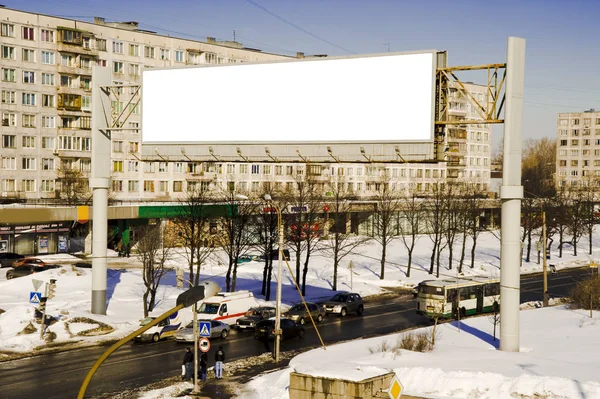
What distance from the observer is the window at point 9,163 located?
249 ft

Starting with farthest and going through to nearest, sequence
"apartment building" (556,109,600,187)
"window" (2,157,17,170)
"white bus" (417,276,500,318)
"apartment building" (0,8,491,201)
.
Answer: "apartment building" (556,109,600,187) < "apartment building" (0,8,491,201) < "window" (2,157,17,170) < "white bus" (417,276,500,318)

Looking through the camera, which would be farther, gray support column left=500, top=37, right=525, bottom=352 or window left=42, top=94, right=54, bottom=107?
window left=42, top=94, right=54, bottom=107

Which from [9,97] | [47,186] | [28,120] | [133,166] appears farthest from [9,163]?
[133,166]

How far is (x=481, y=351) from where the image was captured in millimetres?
29703

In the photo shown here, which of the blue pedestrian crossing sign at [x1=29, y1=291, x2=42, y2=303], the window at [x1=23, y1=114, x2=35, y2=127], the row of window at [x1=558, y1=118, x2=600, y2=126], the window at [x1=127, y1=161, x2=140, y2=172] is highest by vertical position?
the row of window at [x1=558, y1=118, x2=600, y2=126]

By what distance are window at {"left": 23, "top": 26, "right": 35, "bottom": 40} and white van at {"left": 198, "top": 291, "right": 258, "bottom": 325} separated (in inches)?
1782

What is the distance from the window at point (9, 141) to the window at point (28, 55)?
778 centimetres

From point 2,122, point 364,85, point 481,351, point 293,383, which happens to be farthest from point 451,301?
point 2,122

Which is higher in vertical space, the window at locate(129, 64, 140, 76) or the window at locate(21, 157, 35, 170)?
the window at locate(129, 64, 140, 76)

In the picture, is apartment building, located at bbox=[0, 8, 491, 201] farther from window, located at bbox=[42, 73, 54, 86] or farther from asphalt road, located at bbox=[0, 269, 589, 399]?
asphalt road, located at bbox=[0, 269, 589, 399]

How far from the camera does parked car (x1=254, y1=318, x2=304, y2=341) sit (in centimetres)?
3962

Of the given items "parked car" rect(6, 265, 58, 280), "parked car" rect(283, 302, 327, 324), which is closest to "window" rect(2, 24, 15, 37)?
"parked car" rect(6, 265, 58, 280)

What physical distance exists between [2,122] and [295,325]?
4765cm

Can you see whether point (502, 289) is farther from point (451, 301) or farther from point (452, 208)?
point (452, 208)
